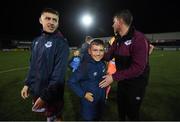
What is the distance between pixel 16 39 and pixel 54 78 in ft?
155

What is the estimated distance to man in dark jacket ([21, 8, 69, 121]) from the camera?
3373mm

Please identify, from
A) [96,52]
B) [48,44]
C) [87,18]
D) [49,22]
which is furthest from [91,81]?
[87,18]

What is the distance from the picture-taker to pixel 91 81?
381 centimetres

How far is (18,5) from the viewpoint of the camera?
5081 centimetres

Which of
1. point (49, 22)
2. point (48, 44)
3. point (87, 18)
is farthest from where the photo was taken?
point (87, 18)

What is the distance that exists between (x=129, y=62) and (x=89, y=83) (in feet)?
2.06

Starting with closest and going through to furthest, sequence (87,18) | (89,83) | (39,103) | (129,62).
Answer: (39,103) < (89,83) < (129,62) < (87,18)

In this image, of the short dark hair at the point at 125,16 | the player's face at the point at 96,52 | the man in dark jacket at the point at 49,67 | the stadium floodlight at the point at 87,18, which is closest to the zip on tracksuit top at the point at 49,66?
the man in dark jacket at the point at 49,67

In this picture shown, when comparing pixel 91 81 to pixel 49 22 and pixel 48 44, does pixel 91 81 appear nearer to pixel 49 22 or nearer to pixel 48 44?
pixel 48 44

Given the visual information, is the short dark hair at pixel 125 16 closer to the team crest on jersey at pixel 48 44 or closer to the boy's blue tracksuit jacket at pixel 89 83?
the boy's blue tracksuit jacket at pixel 89 83

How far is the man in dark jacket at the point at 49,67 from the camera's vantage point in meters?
3.37

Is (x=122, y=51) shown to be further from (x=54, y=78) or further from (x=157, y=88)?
(x=157, y=88)

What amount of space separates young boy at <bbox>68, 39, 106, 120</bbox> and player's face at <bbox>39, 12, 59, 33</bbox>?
1.91ft

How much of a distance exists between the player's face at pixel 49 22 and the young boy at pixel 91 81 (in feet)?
1.91
